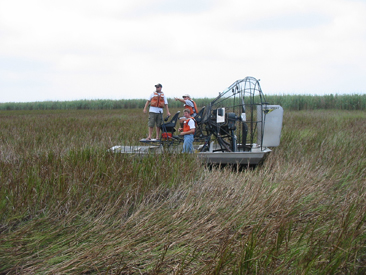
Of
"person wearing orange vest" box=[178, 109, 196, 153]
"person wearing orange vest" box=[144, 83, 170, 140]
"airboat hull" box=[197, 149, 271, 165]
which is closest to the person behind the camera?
"airboat hull" box=[197, 149, 271, 165]

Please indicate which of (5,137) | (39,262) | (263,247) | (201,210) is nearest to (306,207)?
(201,210)

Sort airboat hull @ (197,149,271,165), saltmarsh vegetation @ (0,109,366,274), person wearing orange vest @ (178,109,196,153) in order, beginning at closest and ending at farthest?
Answer: saltmarsh vegetation @ (0,109,366,274) → airboat hull @ (197,149,271,165) → person wearing orange vest @ (178,109,196,153)

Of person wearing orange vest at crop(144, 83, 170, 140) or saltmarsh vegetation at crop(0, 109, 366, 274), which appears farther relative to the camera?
person wearing orange vest at crop(144, 83, 170, 140)

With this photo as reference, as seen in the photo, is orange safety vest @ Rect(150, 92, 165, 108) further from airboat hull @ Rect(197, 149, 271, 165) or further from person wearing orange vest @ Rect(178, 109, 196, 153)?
airboat hull @ Rect(197, 149, 271, 165)

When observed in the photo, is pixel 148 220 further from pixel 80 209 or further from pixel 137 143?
pixel 137 143

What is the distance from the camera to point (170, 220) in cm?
352

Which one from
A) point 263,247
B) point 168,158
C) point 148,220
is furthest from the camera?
point 168,158

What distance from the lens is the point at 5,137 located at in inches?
376

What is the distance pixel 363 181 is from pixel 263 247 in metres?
3.03

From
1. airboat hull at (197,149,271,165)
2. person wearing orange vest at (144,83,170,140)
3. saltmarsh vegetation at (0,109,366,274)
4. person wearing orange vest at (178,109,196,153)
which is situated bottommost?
saltmarsh vegetation at (0,109,366,274)

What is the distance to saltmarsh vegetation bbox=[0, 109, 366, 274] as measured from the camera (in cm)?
267

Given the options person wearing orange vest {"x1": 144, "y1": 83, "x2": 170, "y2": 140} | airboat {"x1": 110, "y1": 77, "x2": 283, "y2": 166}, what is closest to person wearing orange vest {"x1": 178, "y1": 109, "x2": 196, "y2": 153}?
airboat {"x1": 110, "y1": 77, "x2": 283, "y2": 166}

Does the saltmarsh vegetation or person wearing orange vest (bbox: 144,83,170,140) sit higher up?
person wearing orange vest (bbox: 144,83,170,140)

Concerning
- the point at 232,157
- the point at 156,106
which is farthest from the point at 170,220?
the point at 156,106
